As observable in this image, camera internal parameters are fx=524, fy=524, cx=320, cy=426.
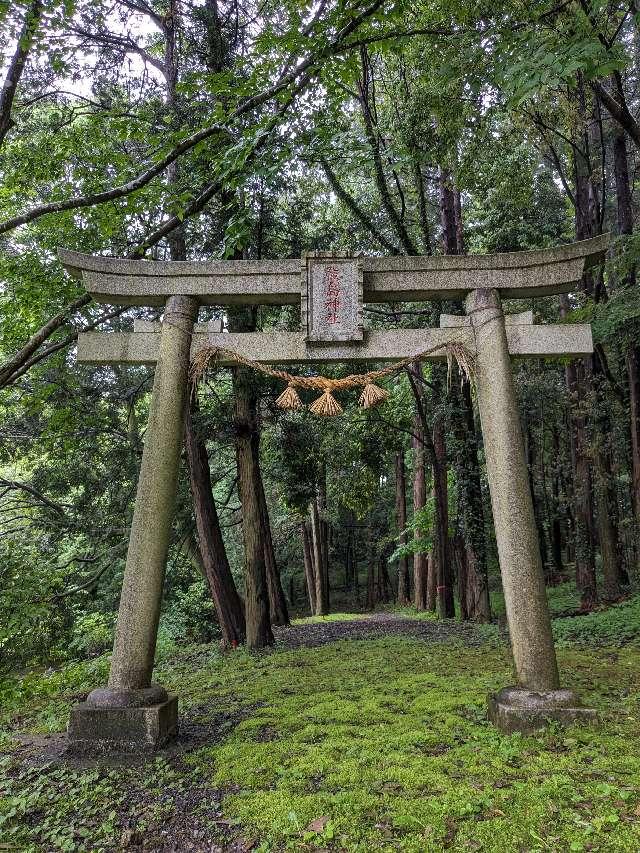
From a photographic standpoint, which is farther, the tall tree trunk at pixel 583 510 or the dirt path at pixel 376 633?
the tall tree trunk at pixel 583 510

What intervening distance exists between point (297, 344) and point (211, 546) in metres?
4.68

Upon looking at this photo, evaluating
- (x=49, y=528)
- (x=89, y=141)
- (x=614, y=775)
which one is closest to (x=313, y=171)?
(x=89, y=141)

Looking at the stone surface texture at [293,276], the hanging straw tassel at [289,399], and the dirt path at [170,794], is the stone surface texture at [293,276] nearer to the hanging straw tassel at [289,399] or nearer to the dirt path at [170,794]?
the hanging straw tassel at [289,399]

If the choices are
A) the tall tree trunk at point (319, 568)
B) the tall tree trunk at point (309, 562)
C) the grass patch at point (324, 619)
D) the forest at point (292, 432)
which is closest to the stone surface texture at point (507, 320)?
the forest at point (292, 432)

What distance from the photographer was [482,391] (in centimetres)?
469

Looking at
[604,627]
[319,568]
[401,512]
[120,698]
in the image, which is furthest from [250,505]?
[401,512]

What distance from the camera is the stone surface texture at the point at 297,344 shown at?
479 cm

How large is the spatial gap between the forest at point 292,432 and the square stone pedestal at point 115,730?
0.20m

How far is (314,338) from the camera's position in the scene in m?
4.84

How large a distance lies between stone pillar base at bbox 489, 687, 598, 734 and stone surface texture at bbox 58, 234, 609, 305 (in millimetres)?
3417

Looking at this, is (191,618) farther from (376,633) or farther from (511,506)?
(511,506)

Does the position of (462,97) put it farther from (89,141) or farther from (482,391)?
(89,141)

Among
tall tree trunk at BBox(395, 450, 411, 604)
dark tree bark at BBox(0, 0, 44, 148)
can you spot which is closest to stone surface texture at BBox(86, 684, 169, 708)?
dark tree bark at BBox(0, 0, 44, 148)

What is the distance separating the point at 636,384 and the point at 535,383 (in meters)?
3.00
